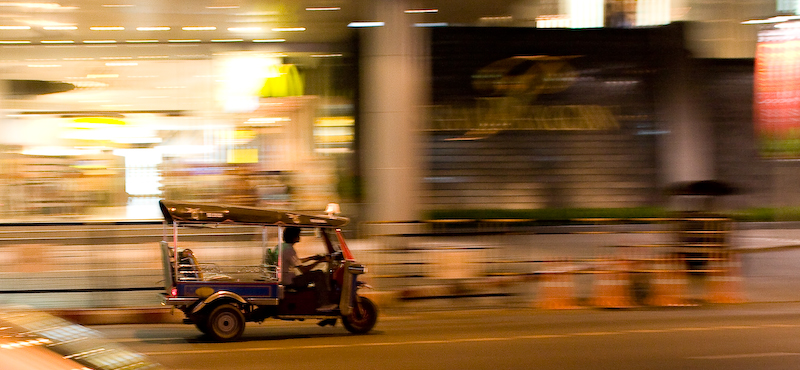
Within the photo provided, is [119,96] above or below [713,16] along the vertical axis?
below

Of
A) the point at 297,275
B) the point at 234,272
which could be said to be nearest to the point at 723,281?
the point at 297,275

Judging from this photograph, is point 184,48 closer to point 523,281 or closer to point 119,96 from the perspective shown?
point 119,96

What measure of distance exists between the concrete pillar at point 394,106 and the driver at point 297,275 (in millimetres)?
5920

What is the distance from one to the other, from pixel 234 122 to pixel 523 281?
29.7 ft

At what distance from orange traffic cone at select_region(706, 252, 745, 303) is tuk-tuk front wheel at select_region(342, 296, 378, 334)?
18.0ft

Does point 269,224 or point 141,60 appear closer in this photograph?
point 269,224

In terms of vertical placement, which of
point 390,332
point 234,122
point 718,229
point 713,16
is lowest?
point 390,332

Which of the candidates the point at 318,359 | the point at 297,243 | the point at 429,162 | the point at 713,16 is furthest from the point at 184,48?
the point at 713,16

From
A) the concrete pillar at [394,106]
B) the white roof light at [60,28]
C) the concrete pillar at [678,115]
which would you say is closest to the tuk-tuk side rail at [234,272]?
A: the concrete pillar at [394,106]

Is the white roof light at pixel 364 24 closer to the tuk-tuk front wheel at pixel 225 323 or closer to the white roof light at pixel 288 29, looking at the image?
the white roof light at pixel 288 29

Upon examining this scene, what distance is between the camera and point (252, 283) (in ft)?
27.2

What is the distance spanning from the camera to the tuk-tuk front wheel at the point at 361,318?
8.70 m

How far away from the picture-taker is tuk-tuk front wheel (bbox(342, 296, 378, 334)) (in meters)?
8.70

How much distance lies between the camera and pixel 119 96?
1680 centimetres
